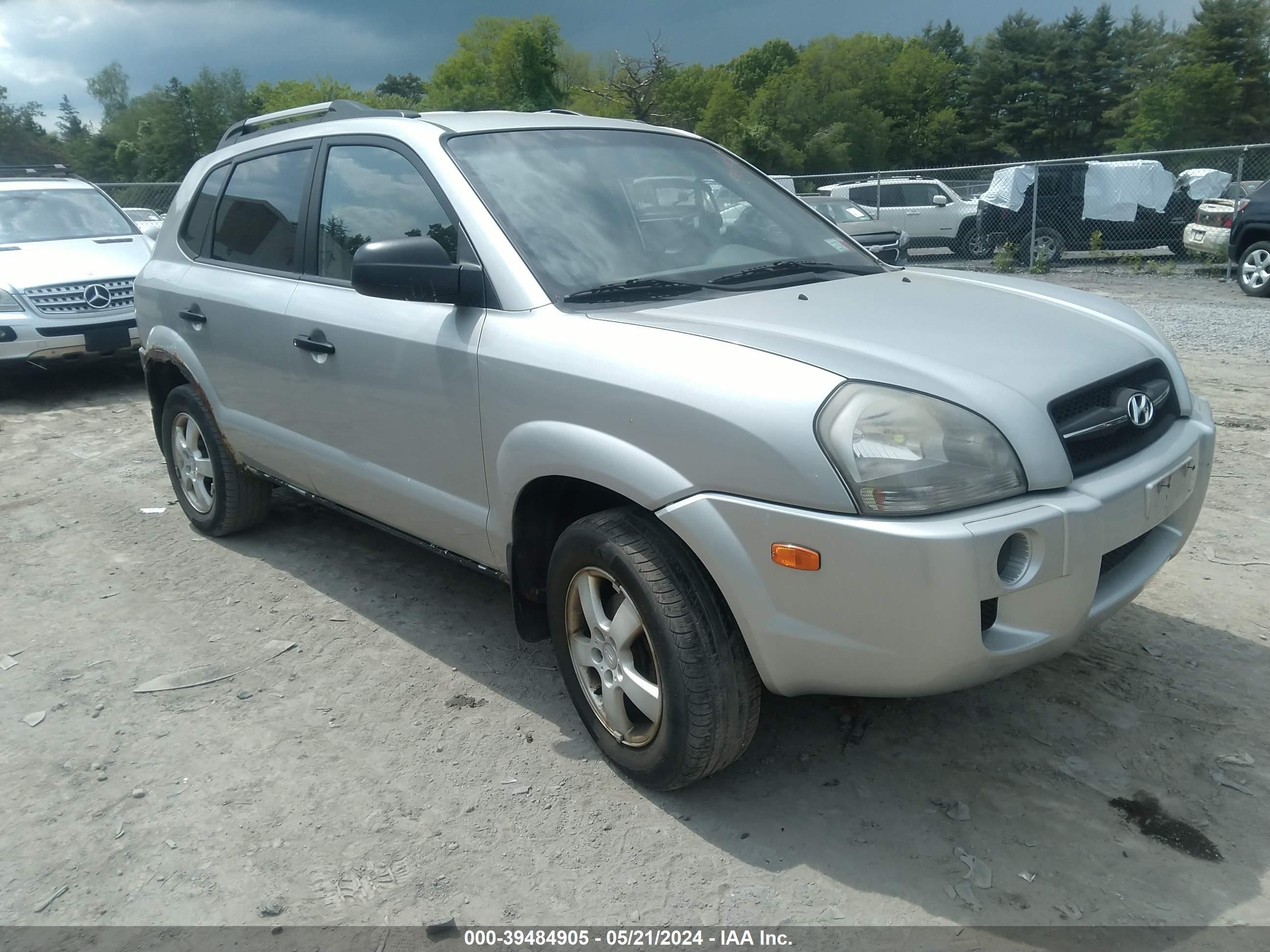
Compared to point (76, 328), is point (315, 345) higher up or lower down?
higher up

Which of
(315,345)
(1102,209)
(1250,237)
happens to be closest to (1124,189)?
(1102,209)

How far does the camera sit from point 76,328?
857cm

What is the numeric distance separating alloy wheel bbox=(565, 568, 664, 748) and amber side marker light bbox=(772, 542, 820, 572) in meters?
0.48

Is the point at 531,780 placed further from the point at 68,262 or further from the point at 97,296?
the point at 68,262

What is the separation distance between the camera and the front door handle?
3592 millimetres

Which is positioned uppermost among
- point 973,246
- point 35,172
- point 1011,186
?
point 35,172

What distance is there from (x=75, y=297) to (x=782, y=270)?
7.47 m

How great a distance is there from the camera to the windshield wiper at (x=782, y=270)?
10.5ft

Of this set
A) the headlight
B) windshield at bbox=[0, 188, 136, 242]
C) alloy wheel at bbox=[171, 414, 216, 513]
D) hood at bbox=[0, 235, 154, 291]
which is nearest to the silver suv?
the headlight

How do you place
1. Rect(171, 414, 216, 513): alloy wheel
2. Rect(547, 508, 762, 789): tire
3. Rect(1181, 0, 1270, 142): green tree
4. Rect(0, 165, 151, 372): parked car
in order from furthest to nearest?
Rect(1181, 0, 1270, 142): green tree < Rect(0, 165, 151, 372): parked car < Rect(171, 414, 216, 513): alloy wheel < Rect(547, 508, 762, 789): tire

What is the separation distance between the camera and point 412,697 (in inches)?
137

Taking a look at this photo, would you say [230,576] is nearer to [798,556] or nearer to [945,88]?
[798,556]

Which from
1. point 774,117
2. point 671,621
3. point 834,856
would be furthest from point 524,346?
point 774,117

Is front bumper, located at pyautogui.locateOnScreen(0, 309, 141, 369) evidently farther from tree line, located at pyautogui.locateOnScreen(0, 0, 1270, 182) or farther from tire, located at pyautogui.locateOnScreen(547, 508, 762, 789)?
tree line, located at pyautogui.locateOnScreen(0, 0, 1270, 182)
